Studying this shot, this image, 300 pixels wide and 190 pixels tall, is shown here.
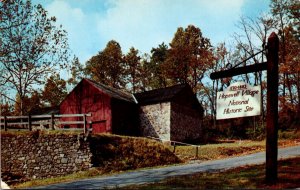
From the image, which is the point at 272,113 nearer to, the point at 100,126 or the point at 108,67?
the point at 100,126

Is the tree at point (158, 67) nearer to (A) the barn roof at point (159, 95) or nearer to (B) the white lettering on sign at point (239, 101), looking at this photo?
(A) the barn roof at point (159, 95)

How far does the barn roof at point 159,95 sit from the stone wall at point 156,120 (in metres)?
0.50

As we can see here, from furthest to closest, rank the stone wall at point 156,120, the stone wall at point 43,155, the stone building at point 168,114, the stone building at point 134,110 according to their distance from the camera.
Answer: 1. the stone building at point 168,114
2. the stone wall at point 156,120
3. the stone building at point 134,110
4. the stone wall at point 43,155

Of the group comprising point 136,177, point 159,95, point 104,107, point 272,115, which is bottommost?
point 136,177

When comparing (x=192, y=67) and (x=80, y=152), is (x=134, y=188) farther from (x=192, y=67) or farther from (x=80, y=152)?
(x=192, y=67)

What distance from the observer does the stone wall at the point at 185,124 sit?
3525 cm

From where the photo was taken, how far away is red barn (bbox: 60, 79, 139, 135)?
33.8 metres

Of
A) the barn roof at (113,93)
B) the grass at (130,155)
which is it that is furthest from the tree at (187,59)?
the grass at (130,155)

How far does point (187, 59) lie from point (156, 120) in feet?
56.6

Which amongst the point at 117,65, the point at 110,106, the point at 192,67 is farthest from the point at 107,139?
the point at 117,65

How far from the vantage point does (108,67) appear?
183ft

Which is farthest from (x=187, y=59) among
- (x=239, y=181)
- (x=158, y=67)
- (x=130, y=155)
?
(x=239, y=181)

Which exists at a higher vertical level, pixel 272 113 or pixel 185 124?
pixel 272 113

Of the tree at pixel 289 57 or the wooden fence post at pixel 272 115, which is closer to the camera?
the wooden fence post at pixel 272 115
